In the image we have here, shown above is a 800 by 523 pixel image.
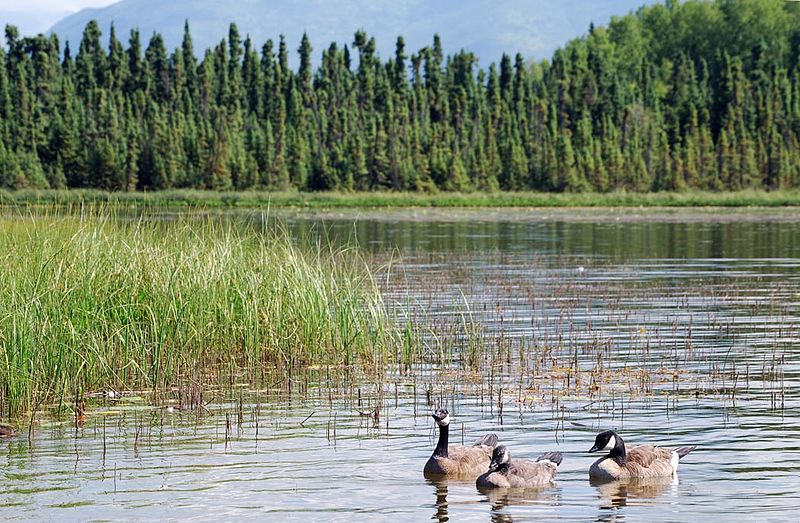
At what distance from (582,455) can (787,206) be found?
90497 mm

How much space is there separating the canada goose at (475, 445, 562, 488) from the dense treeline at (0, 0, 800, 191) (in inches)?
3996

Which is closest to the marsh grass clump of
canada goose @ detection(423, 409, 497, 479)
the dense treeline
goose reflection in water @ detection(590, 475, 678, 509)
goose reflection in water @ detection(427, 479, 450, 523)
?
canada goose @ detection(423, 409, 497, 479)

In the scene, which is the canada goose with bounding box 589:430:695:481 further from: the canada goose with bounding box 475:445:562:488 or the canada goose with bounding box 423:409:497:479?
the canada goose with bounding box 423:409:497:479

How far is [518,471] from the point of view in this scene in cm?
1194

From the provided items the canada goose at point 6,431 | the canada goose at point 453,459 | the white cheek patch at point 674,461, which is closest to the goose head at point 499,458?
the canada goose at point 453,459

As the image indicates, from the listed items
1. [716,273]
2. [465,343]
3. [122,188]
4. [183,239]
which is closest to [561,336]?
[465,343]

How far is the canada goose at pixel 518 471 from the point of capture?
1189 cm

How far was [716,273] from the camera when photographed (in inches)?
1350

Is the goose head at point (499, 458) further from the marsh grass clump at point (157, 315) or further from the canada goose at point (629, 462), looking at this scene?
the marsh grass clump at point (157, 315)

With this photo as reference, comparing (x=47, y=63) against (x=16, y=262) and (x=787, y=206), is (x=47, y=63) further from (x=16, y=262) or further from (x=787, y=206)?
(x=16, y=262)

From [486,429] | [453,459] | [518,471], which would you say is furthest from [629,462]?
[486,429]

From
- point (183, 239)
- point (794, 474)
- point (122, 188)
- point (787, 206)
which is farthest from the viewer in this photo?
point (122, 188)

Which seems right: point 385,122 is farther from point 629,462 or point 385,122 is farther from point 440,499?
point 440,499

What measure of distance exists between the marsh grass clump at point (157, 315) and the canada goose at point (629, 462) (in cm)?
573
